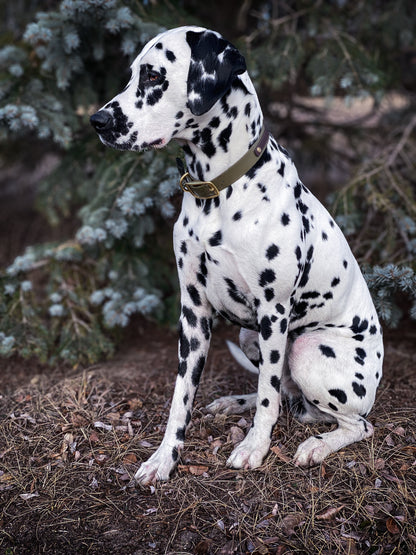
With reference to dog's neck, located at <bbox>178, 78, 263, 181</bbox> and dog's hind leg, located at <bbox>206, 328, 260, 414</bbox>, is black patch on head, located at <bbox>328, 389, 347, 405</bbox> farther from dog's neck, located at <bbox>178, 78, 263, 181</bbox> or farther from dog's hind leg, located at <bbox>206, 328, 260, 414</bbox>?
dog's neck, located at <bbox>178, 78, 263, 181</bbox>

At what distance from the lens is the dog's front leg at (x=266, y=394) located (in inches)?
114

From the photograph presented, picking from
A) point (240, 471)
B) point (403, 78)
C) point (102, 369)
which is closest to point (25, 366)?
point (102, 369)

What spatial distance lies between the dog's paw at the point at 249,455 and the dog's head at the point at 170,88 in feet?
5.45

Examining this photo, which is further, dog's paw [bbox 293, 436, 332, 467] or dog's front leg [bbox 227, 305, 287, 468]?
dog's paw [bbox 293, 436, 332, 467]

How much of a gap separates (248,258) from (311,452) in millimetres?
1165

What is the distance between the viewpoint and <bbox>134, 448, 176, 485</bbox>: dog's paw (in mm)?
2979

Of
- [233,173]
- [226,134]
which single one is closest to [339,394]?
[233,173]

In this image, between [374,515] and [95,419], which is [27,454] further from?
[374,515]

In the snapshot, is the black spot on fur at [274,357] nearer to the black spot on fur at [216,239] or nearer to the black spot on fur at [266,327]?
the black spot on fur at [266,327]

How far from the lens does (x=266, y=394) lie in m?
2.98

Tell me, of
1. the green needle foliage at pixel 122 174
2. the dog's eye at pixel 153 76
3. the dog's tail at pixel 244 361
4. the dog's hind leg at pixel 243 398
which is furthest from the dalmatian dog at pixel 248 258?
the green needle foliage at pixel 122 174

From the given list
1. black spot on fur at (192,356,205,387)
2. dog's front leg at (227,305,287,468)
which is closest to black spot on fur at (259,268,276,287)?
dog's front leg at (227,305,287,468)

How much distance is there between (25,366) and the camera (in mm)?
4676

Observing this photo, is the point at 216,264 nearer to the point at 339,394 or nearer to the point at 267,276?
the point at 267,276
